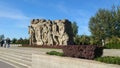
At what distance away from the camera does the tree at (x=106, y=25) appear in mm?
67188

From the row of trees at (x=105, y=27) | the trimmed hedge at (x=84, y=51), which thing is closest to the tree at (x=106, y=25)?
the row of trees at (x=105, y=27)

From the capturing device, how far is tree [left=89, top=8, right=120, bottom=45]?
220 ft

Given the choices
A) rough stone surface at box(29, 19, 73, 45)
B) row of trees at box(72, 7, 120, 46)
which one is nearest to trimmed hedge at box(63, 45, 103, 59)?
rough stone surface at box(29, 19, 73, 45)

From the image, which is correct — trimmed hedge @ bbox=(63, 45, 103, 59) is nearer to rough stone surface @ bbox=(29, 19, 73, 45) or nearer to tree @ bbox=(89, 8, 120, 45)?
rough stone surface @ bbox=(29, 19, 73, 45)

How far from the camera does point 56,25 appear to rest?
147 feet

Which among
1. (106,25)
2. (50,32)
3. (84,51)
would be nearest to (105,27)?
(106,25)

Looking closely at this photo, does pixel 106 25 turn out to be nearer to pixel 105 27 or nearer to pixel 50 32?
pixel 105 27

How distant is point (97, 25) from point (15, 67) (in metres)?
48.4

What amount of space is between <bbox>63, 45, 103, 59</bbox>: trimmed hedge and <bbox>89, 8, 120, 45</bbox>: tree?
5121cm

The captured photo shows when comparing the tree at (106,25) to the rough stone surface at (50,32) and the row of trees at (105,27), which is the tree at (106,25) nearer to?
the row of trees at (105,27)

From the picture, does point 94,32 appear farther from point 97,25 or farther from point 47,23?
point 47,23

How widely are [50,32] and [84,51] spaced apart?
31.1m

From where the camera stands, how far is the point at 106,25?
67188mm

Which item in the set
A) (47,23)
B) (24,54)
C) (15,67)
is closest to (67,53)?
(15,67)
